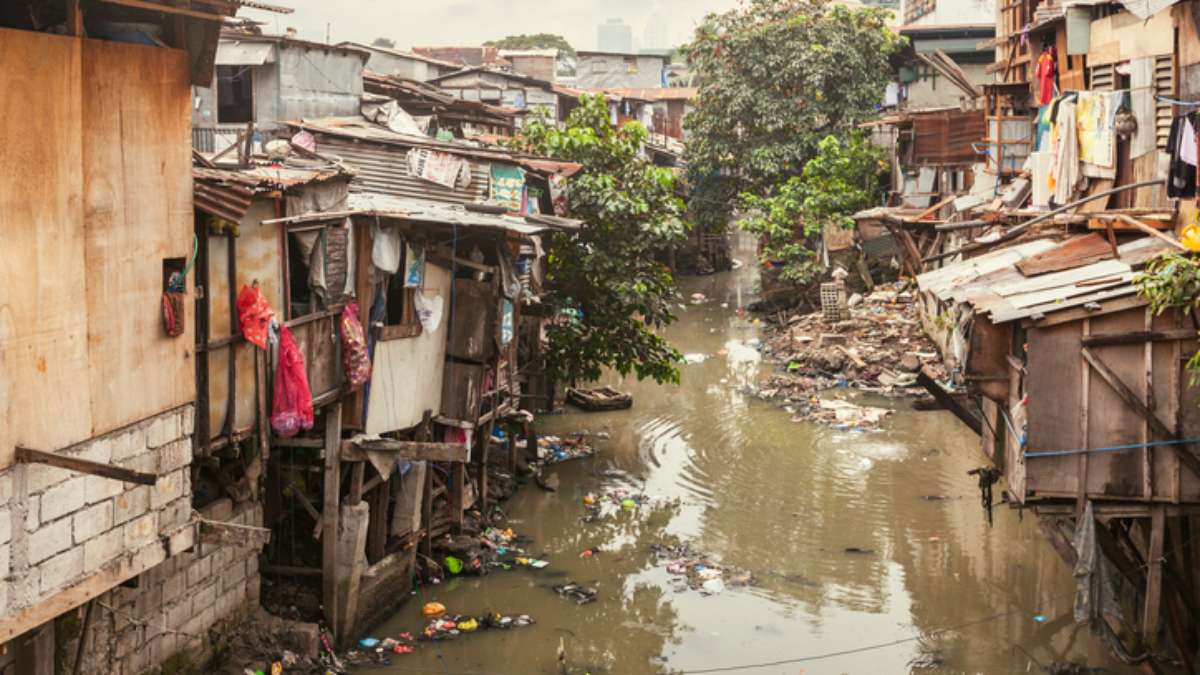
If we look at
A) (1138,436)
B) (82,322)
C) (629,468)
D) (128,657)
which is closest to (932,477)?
(629,468)

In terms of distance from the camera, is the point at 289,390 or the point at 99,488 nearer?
the point at 99,488

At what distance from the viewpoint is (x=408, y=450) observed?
39.6 feet

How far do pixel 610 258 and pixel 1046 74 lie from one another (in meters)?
7.00

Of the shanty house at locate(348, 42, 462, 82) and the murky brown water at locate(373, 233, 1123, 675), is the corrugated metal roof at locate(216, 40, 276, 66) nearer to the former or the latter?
the murky brown water at locate(373, 233, 1123, 675)

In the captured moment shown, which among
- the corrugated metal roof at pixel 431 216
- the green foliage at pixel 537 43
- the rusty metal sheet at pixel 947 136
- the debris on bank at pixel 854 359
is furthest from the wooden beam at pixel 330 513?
the green foliage at pixel 537 43

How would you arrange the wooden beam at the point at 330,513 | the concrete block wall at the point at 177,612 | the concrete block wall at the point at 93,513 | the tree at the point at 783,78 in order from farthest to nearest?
the tree at the point at 783,78 < the wooden beam at the point at 330,513 < the concrete block wall at the point at 177,612 < the concrete block wall at the point at 93,513

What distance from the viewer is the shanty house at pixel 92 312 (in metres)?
6.95

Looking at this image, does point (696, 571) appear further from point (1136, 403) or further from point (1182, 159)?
point (1182, 159)

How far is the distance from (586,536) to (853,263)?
16.8 meters

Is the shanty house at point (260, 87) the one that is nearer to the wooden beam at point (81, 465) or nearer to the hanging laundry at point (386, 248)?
the hanging laundry at point (386, 248)

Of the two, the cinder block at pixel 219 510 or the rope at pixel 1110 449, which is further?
the cinder block at pixel 219 510

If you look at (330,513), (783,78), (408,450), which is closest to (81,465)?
(330,513)

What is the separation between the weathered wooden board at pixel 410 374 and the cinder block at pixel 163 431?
3848 mm

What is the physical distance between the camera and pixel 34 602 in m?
7.27
